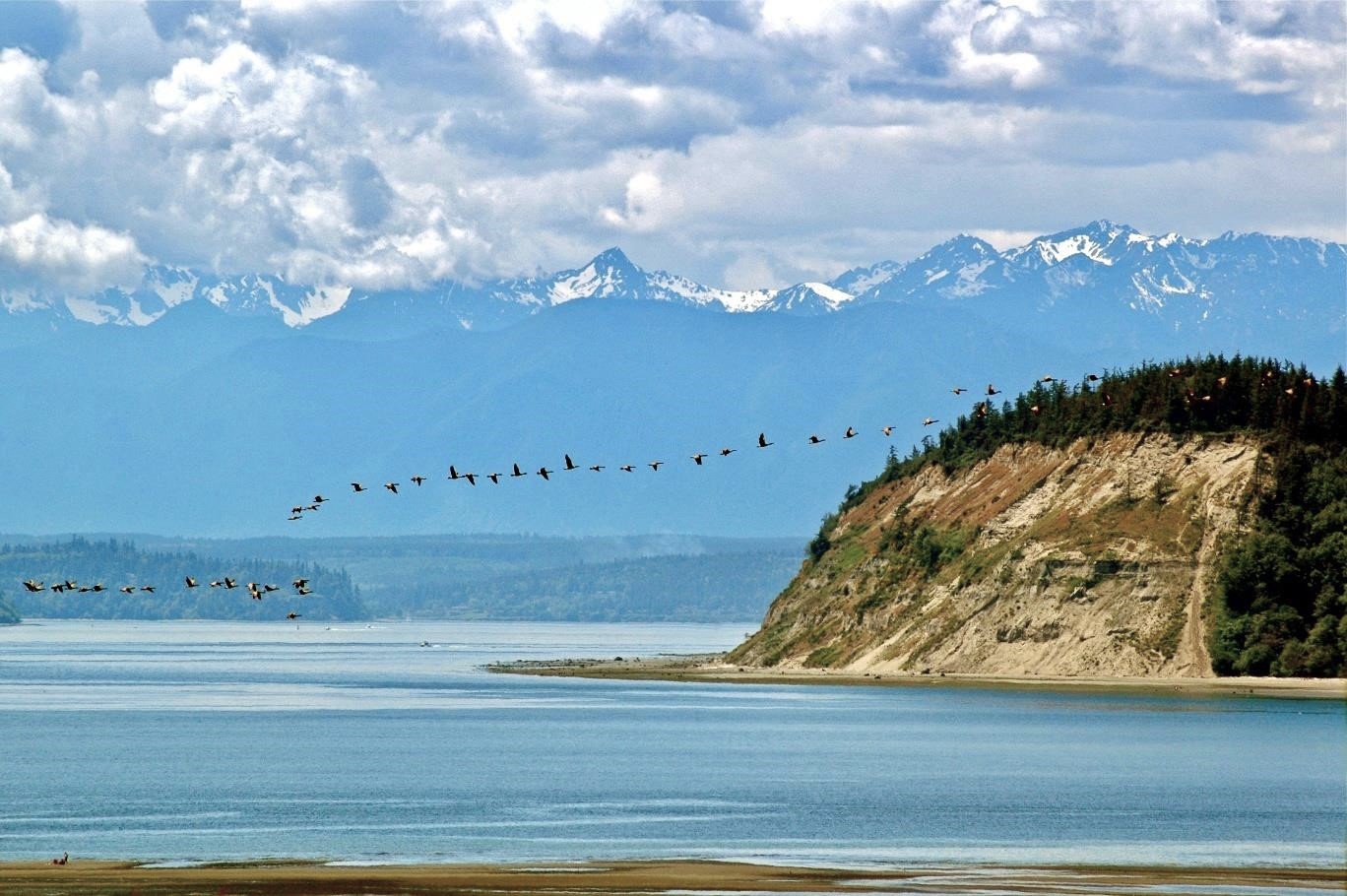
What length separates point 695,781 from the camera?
113312 millimetres

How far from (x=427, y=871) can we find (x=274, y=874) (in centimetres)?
497

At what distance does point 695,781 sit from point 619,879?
38.5 meters

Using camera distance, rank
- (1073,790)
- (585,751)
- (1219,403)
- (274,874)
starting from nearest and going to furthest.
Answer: (274,874) < (1073,790) < (585,751) < (1219,403)

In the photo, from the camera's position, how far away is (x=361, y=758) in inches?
5010

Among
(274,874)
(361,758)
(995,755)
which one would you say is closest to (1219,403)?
(995,755)

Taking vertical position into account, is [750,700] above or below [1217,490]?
below

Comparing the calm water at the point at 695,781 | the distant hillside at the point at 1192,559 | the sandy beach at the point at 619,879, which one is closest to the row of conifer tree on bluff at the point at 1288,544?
the distant hillside at the point at 1192,559

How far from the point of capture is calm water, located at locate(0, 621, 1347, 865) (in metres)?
86.8

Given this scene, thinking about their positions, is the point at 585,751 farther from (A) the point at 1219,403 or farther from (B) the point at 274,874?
(A) the point at 1219,403

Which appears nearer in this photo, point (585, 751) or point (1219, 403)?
point (585, 751)

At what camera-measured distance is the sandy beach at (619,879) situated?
238 ft

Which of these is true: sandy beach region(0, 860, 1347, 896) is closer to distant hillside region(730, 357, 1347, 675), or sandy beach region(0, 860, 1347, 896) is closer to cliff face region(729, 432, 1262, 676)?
distant hillside region(730, 357, 1347, 675)

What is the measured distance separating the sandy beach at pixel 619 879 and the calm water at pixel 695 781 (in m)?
3.53

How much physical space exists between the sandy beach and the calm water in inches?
139
